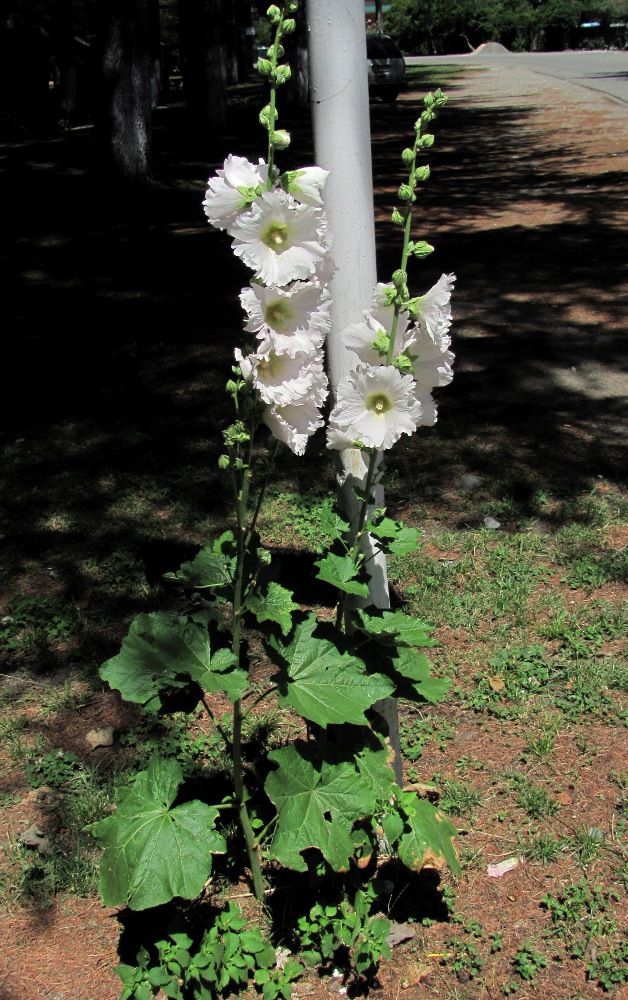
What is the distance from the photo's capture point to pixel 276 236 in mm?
1889

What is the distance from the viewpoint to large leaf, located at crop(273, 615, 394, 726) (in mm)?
2078

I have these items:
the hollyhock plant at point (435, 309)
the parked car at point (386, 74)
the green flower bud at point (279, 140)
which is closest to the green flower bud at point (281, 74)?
the green flower bud at point (279, 140)

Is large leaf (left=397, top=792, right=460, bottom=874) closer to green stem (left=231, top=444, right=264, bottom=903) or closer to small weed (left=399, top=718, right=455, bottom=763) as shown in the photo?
green stem (left=231, top=444, right=264, bottom=903)

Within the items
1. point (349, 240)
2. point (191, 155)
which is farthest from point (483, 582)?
point (191, 155)

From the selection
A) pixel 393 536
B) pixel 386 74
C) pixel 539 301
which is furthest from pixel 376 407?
pixel 386 74

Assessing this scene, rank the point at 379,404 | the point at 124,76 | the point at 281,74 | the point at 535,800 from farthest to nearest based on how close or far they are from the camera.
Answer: the point at 124,76, the point at 535,800, the point at 379,404, the point at 281,74

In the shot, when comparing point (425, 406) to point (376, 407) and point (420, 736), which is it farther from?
point (420, 736)

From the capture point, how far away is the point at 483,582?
3932 mm

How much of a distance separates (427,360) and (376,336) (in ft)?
0.44

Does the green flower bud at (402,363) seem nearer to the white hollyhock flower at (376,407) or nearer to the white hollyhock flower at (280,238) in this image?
the white hollyhock flower at (376,407)

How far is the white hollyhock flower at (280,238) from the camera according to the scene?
72.5 inches

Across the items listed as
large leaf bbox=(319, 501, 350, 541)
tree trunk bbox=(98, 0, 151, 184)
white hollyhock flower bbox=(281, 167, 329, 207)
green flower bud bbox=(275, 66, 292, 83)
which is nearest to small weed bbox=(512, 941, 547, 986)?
large leaf bbox=(319, 501, 350, 541)

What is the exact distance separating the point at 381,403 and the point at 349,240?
502mm

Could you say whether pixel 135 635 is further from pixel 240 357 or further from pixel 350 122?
pixel 350 122
